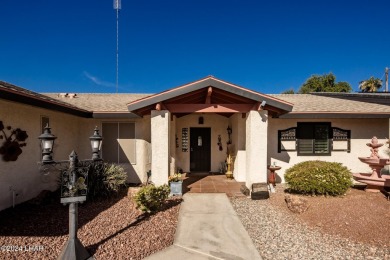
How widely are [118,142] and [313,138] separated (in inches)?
336

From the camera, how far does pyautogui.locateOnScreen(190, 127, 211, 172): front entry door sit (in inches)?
463

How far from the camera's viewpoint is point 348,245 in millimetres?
4594

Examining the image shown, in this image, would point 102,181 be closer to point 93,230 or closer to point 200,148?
point 93,230

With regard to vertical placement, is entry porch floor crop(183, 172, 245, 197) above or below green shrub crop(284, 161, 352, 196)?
below

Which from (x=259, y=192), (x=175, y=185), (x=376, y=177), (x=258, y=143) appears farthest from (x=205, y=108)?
(x=376, y=177)

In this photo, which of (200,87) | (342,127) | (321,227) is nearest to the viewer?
(321,227)

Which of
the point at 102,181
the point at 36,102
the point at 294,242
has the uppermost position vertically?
the point at 36,102

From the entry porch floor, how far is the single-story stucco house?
66 centimetres

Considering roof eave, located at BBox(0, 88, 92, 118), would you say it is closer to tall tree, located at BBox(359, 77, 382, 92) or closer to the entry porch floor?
the entry porch floor

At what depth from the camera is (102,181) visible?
750cm

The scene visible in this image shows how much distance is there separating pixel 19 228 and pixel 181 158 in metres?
7.51

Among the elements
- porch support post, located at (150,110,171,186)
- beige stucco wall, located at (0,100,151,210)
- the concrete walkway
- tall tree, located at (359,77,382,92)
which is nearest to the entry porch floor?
the concrete walkway

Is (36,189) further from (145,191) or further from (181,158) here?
(181,158)

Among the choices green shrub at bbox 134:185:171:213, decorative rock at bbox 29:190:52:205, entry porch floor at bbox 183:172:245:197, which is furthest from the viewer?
entry porch floor at bbox 183:172:245:197
